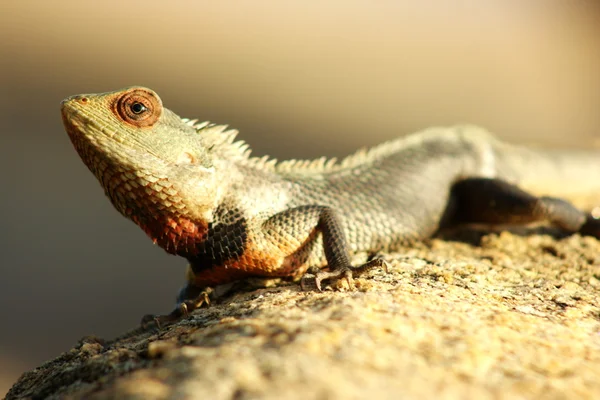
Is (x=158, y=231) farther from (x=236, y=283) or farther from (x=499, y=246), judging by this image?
(x=499, y=246)

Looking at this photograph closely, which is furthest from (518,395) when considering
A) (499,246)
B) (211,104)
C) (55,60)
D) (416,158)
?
(55,60)

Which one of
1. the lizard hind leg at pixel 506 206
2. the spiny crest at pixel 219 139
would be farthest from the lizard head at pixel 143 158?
the lizard hind leg at pixel 506 206

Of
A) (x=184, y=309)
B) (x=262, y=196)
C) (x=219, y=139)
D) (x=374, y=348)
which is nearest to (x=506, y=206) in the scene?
(x=262, y=196)

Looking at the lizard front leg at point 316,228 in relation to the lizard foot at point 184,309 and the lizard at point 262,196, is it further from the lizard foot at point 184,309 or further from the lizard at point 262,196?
the lizard foot at point 184,309

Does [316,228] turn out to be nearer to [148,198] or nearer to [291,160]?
[291,160]

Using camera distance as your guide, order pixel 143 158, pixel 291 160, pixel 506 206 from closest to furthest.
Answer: pixel 143 158
pixel 291 160
pixel 506 206

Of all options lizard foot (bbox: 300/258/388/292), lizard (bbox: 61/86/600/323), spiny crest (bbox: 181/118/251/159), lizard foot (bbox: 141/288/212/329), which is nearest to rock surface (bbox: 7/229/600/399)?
lizard foot (bbox: 300/258/388/292)

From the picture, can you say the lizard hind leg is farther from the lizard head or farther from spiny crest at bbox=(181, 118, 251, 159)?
the lizard head
